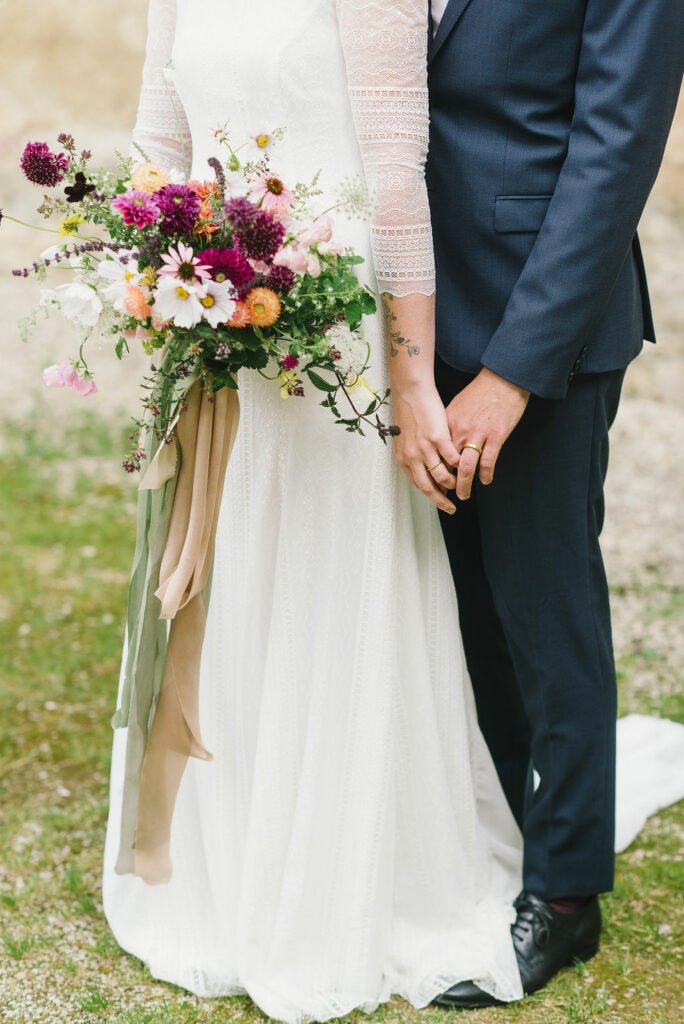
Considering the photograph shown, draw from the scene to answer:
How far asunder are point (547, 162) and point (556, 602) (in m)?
0.92

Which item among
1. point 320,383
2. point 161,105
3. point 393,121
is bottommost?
point 320,383

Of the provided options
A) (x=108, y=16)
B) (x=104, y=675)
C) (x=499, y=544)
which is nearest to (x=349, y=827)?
(x=499, y=544)

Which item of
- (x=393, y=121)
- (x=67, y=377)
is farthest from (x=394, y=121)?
(x=67, y=377)

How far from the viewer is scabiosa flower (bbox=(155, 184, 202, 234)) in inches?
78.9

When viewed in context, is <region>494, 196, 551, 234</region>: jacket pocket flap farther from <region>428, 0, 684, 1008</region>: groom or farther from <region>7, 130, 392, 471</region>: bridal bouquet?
<region>7, 130, 392, 471</region>: bridal bouquet

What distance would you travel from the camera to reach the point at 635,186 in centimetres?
223

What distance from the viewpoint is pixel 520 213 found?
2316mm

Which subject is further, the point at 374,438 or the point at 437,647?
the point at 437,647

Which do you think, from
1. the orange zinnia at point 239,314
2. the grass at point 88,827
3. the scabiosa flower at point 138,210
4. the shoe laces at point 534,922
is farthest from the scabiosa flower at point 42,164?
the shoe laces at point 534,922

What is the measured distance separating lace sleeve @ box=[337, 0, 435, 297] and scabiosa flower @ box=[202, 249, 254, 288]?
39 cm

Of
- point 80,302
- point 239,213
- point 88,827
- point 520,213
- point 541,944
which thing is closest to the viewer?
point 239,213

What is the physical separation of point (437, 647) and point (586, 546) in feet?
1.39

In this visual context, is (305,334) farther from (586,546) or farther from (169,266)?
(586,546)

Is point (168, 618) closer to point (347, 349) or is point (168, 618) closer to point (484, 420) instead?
point (347, 349)
